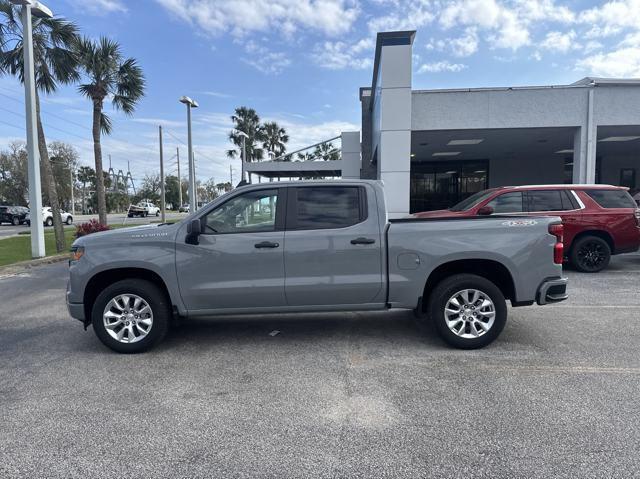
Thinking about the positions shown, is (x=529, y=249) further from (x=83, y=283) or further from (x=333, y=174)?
(x=333, y=174)

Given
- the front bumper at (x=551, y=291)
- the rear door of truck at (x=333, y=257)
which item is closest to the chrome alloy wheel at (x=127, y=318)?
the rear door of truck at (x=333, y=257)

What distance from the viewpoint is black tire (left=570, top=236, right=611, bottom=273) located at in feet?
29.6

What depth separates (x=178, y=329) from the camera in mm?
5656

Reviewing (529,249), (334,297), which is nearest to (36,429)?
(334,297)

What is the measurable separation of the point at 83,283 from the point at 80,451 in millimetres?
2171

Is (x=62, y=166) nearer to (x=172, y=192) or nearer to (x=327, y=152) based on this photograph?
(x=172, y=192)

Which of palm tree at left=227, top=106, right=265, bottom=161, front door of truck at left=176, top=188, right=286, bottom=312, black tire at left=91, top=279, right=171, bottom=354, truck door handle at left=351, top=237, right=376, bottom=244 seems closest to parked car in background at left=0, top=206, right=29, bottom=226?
palm tree at left=227, top=106, right=265, bottom=161

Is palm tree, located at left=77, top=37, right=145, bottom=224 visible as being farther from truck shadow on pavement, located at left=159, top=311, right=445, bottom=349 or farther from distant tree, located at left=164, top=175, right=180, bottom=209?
distant tree, located at left=164, top=175, right=180, bottom=209

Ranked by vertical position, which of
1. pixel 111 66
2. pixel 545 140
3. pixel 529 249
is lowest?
pixel 529 249

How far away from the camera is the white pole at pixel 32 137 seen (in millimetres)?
12141

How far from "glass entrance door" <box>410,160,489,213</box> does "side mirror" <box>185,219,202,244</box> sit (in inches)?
829

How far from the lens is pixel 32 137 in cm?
1241

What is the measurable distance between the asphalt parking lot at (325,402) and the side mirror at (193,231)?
1.26m

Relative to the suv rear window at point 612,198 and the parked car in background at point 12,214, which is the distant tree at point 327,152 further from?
the suv rear window at point 612,198
